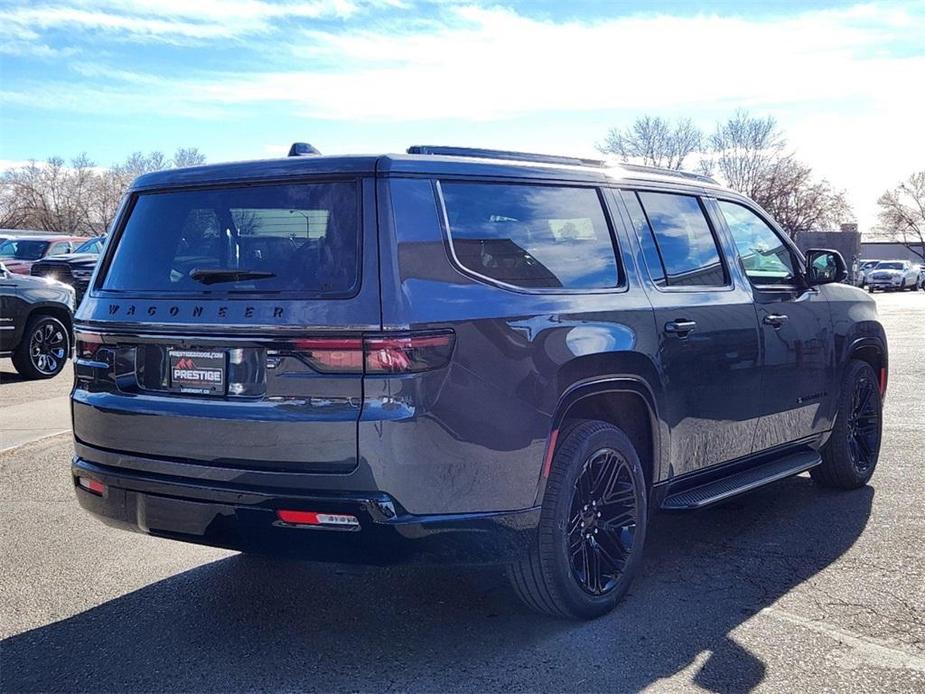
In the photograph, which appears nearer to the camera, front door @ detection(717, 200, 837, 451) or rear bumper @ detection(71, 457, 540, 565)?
rear bumper @ detection(71, 457, 540, 565)

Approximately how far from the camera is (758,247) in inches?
229

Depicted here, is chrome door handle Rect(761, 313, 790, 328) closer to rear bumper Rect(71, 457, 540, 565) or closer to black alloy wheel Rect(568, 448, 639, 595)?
black alloy wheel Rect(568, 448, 639, 595)

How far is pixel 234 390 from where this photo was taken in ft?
12.3

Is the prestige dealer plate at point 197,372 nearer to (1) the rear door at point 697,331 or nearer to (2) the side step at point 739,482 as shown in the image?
(1) the rear door at point 697,331

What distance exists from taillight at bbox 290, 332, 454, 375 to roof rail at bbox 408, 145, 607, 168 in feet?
3.03

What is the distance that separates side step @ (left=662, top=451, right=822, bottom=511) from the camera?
4.82 metres

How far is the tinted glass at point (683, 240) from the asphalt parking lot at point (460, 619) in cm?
141

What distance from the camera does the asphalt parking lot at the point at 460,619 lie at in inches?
147

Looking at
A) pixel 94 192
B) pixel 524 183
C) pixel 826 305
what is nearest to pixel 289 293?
pixel 524 183

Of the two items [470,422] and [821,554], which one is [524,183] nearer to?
[470,422]

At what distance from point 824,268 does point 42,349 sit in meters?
10.5

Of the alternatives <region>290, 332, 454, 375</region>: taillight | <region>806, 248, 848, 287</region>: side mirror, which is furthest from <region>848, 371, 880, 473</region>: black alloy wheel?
<region>290, 332, 454, 375</region>: taillight

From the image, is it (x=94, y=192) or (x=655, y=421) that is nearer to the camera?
(x=655, y=421)

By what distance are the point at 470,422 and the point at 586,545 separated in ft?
3.16
